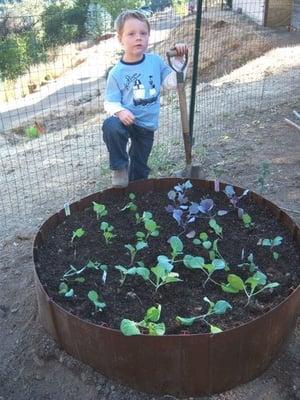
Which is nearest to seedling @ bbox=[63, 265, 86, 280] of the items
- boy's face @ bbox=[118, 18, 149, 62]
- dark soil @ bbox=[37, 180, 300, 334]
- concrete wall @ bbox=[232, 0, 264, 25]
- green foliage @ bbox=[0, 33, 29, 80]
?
dark soil @ bbox=[37, 180, 300, 334]

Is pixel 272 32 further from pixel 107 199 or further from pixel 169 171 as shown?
pixel 107 199

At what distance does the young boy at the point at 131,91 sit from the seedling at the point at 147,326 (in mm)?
1312

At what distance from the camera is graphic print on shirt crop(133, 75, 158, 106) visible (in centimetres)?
301

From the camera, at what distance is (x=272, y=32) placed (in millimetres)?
12508

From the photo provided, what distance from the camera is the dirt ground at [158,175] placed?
6.79ft

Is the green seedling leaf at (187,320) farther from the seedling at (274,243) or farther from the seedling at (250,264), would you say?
the seedling at (274,243)

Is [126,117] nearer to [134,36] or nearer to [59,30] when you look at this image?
[134,36]

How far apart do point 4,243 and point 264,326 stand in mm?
1937

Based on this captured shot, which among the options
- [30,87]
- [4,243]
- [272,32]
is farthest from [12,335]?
[30,87]

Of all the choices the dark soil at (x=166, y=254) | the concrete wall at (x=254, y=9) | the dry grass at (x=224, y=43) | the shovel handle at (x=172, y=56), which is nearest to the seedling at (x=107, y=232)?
the dark soil at (x=166, y=254)

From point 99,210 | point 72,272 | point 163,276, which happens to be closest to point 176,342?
point 163,276

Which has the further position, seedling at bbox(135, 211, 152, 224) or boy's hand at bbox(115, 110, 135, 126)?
boy's hand at bbox(115, 110, 135, 126)

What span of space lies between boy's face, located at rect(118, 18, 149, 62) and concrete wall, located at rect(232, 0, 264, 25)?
11.1 meters

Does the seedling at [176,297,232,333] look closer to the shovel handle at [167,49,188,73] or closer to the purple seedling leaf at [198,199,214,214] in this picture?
the purple seedling leaf at [198,199,214,214]
